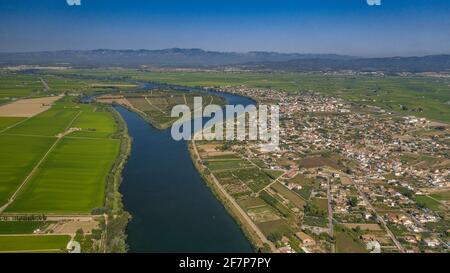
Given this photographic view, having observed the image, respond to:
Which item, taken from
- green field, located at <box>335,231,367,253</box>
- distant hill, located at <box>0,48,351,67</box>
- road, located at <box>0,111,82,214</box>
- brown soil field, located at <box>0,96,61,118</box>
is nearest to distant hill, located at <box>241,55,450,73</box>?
distant hill, located at <box>0,48,351,67</box>

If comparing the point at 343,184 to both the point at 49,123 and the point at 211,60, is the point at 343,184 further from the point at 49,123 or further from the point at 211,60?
the point at 211,60

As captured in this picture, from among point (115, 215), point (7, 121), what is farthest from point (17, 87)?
point (115, 215)

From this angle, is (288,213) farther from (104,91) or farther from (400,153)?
(104,91)

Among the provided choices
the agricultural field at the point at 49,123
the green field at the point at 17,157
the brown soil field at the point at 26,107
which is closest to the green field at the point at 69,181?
the green field at the point at 17,157

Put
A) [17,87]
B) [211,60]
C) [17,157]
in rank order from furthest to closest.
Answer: [211,60] < [17,87] < [17,157]

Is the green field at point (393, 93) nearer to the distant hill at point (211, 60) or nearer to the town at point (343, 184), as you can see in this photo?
the town at point (343, 184)

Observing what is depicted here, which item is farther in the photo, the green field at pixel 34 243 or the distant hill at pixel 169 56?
the distant hill at pixel 169 56
